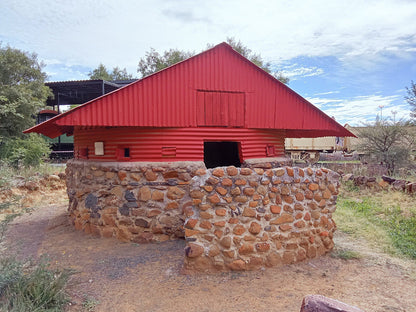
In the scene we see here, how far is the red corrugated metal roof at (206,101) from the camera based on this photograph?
6.49 meters

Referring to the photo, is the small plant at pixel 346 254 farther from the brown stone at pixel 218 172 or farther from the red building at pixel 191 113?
the red building at pixel 191 113

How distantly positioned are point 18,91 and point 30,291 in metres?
→ 18.7

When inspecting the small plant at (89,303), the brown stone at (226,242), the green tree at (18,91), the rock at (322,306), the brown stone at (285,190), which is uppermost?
the green tree at (18,91)

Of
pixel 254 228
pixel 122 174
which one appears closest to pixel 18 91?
pixel 122 174

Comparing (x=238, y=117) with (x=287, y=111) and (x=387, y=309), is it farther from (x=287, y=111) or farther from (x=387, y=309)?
(x=387, y=309)

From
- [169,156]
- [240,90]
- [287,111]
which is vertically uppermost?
[240,90]

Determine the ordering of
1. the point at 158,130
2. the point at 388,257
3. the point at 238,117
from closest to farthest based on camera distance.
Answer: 1. the point at 388,257
2. the point at 158,130
3. the point at 238,117

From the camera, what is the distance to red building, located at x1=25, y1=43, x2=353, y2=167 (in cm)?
660

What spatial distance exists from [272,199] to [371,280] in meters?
1.96

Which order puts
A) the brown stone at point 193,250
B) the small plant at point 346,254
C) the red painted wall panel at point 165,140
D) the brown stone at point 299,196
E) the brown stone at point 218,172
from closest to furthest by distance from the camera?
the brown stone at point 193,250, the brown stone at point 218,172, the brown stone at point 299,196, the small plant at point 346,254, the red painted wall panel at point 165,140

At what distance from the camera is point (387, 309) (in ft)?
12.7

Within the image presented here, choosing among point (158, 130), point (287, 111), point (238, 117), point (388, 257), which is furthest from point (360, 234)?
point (158, 130)

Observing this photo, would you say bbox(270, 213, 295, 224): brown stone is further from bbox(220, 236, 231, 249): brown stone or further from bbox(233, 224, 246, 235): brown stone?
bbox(220, 236, 231, 249): brown stone

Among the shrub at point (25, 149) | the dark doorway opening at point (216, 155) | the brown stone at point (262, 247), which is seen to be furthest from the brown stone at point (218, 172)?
the shrub at point (25, 149)
